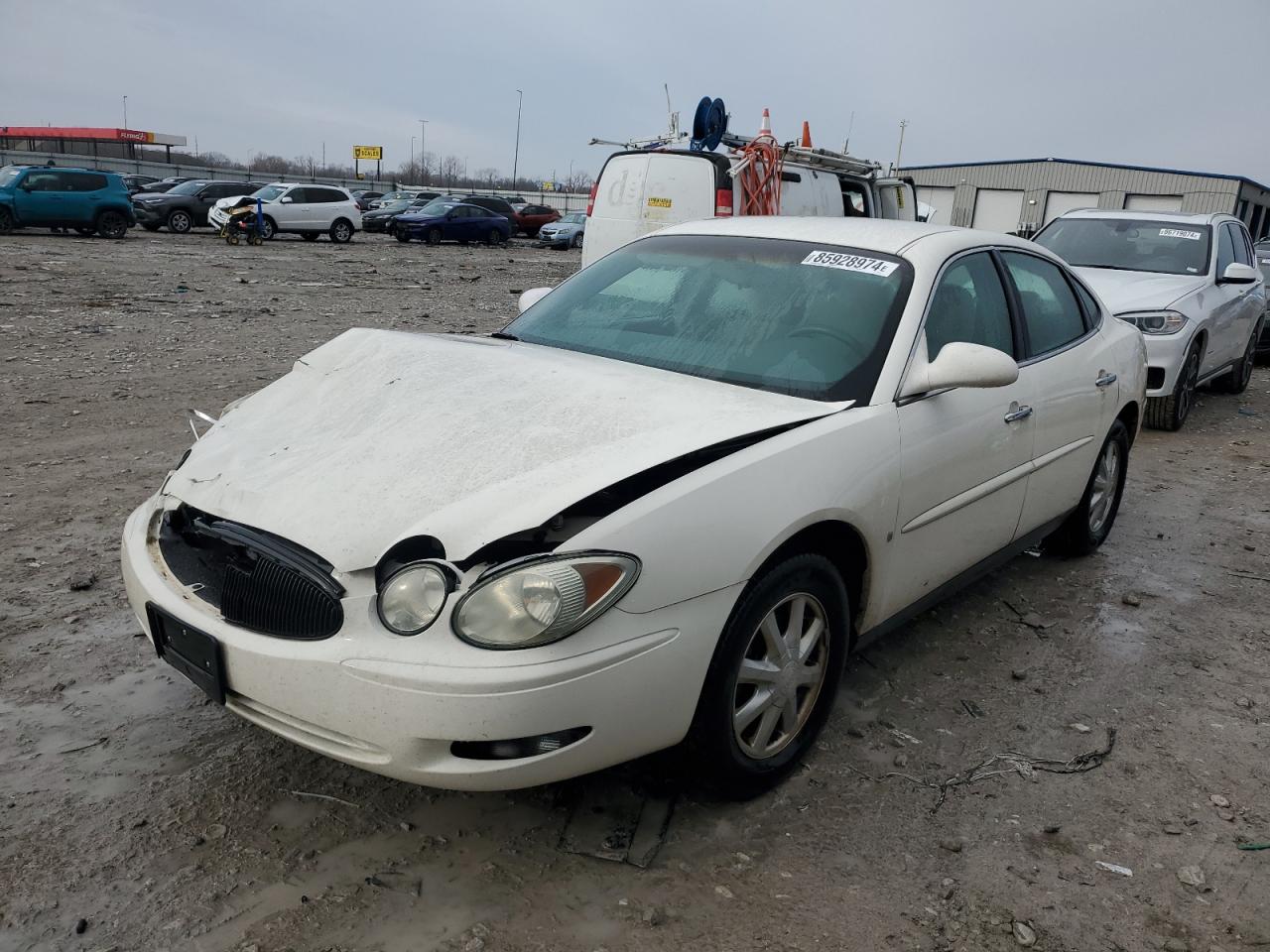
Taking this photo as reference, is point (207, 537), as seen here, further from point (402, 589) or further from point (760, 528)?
point (760, 528)

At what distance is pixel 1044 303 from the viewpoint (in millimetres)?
4270

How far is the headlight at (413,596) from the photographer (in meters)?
2.30

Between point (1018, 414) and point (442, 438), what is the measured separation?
2.20 m

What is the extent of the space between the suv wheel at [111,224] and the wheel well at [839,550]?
80.9 ft

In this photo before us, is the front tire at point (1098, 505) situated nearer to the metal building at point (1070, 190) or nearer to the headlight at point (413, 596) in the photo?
the headlight at point (413, 596)

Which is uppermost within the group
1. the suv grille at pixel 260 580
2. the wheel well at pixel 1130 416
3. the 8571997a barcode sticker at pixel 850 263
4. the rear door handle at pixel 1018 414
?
the 8571997a barcode sticker at pixel 850 263

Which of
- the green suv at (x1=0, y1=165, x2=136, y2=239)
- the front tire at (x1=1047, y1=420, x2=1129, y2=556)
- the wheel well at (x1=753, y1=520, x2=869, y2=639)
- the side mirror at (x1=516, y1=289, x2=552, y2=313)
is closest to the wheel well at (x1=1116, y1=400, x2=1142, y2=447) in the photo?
the front tire at (x1=1047, y1=420, x2=1129, y2=556)

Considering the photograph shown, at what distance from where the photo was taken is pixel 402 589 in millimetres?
2320

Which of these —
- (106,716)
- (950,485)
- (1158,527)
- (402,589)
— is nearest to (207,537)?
(402,589)

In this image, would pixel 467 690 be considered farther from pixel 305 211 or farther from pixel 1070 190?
pixel 1070 190

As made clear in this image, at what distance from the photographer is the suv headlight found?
7781mm

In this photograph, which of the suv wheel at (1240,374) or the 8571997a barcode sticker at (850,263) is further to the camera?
the suv wheel at (1240,374)

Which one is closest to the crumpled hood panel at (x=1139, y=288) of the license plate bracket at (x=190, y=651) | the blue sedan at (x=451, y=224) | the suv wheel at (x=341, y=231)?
the license plate bracket at (x=190, y=651)

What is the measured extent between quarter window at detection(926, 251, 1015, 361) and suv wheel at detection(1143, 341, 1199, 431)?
4.98 m
